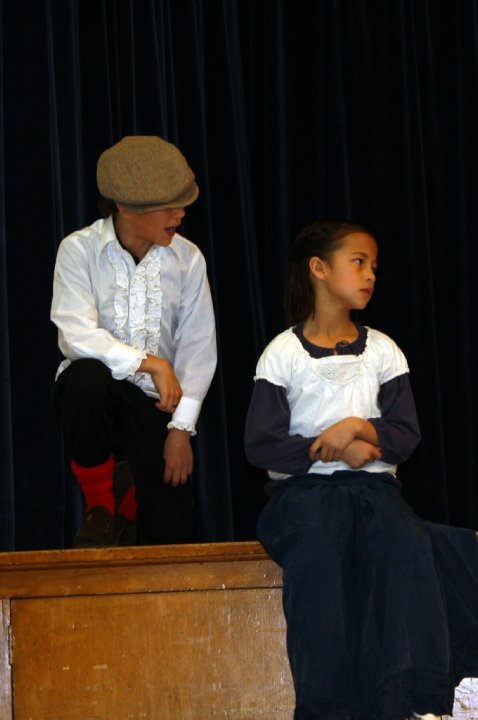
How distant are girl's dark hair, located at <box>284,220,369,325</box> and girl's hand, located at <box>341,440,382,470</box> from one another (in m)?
0.35

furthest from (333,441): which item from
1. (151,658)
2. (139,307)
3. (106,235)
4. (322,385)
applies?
(106,235)

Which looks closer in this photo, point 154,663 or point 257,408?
point 154,663

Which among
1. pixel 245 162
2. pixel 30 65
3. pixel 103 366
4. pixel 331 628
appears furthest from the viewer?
pixel 245 162

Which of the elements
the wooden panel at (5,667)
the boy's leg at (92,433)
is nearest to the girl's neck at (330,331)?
the boy's leg at (92,433)

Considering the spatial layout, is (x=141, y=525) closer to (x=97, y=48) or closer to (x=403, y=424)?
(x=403, y=424)

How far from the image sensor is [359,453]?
196 centimetres

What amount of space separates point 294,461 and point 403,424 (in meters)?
0.23

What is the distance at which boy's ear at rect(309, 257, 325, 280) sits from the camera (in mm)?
2199

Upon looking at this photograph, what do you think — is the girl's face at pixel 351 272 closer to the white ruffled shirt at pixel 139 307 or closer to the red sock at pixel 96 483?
the white ruffled shirt at pixel 139 307

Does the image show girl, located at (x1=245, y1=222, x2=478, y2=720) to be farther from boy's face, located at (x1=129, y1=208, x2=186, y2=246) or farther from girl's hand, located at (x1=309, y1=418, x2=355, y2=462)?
boy's face, located at (x1=129, y1=208, x2=186, y2=246)

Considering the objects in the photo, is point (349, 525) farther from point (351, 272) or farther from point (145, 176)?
point (145, 176)

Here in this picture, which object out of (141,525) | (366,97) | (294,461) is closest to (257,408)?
(294,461)

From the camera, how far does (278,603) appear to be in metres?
1.85

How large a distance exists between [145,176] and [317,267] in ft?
1.31
